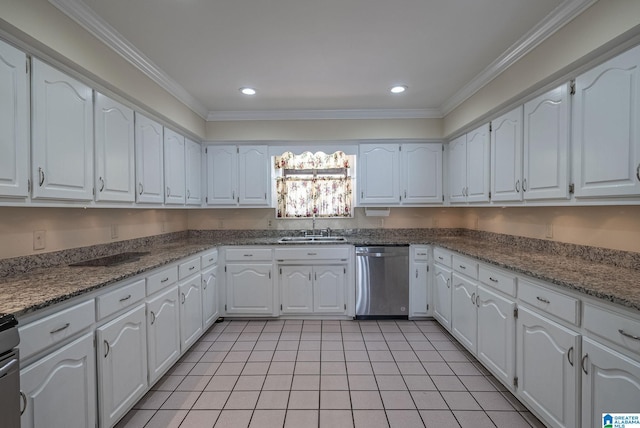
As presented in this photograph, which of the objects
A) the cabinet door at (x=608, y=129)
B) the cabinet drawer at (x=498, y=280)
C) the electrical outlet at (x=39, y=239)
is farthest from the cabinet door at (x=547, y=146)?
the electrical outlet at (x=39, y=239)

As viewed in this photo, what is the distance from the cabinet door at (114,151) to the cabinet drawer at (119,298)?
26.6 inches

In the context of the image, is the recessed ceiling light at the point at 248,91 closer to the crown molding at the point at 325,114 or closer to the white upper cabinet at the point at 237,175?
the crown molding at the point at 325,114

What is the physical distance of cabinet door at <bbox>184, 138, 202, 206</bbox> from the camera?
3374mm

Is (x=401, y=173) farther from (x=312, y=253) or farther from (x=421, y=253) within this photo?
(x=312, y=253)

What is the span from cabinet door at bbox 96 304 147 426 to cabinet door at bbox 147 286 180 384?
0.24 ft

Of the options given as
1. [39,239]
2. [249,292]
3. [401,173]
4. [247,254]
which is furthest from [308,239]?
[39,239]

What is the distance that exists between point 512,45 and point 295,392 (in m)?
3.07

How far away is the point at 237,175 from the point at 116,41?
1.89 metres

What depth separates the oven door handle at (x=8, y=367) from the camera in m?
0.98

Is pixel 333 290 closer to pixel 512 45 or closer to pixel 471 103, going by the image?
pixel 471 103

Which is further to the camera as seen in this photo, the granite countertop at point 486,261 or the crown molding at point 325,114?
the crown molding at point 325,114

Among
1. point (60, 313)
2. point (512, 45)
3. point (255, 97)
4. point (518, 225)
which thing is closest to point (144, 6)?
point (255, 97)

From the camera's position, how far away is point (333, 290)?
3.52 m

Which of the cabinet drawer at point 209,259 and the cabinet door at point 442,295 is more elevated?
the cabinet drawer at point 209,259
